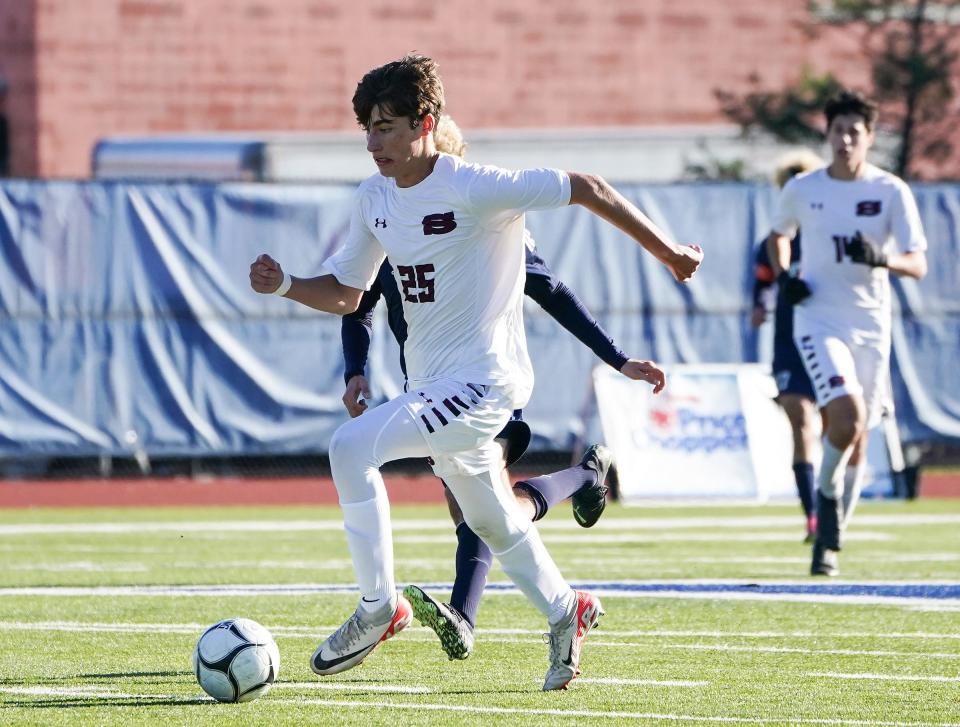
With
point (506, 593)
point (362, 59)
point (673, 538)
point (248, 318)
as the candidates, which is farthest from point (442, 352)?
point (362, 59)

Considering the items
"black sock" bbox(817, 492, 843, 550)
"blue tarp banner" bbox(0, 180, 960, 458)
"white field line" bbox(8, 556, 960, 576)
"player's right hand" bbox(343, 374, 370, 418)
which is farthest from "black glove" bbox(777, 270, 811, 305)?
"blue tarp banner" bbox(0, 180, 960, 458)

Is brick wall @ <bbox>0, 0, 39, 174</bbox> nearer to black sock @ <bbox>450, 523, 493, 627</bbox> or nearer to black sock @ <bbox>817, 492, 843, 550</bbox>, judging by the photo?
black sock @ <bbox>817, 492, 843, 550</bbox>

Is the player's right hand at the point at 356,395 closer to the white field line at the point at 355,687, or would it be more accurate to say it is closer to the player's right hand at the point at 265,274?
the player's right hand at the point at 265,274

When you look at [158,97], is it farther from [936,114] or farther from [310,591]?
[310,591]

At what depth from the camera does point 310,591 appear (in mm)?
9141

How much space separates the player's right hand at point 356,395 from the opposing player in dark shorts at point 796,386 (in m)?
4.93

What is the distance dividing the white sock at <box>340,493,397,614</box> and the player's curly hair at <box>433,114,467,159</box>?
134 cm

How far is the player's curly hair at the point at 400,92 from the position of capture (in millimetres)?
5977

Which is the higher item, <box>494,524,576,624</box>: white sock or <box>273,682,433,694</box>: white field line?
<box>494,524,576,624</box>: white sock

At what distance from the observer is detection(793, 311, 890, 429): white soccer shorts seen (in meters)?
9.62

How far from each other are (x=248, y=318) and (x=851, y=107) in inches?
371

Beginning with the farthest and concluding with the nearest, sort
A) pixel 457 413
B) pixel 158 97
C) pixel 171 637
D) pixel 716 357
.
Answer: pixel 158 97
pixel 716 357
pixel 171 637
pixel 457 413

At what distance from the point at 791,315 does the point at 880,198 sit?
98.1 inches

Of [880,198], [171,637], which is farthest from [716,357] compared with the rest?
[171,637]
